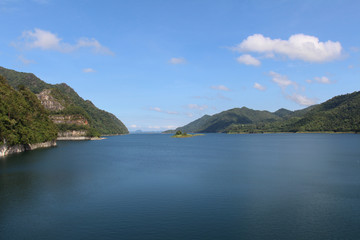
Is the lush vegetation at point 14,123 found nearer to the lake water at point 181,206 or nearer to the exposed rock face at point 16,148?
the exposed rock face at point 16,148

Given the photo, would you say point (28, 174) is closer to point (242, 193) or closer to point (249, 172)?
point (242, 193)

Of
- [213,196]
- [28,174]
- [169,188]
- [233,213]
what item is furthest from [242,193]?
[28,174]

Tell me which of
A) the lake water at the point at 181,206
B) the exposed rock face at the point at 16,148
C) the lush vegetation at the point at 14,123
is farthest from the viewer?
the exposed rock face at the point at 16,148

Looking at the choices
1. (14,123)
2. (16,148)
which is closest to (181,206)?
(14,123)

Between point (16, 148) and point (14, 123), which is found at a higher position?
point (14, 123)

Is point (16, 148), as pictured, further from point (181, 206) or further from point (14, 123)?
point (181, 206)

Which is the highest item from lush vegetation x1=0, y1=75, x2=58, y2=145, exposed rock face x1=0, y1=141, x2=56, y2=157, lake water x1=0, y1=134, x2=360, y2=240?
lush vegetation x1=0, y1=75, x2=58, y2=145

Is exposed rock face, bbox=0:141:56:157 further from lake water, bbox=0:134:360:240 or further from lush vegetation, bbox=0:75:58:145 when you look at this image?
lake water, bbox=0:134:360:240

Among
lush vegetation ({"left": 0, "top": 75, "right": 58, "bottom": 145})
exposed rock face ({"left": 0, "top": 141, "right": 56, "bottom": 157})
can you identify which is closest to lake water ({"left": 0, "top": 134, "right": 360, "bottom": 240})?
lush vegetation ({"left": 0, "top": 75, "right": 58, "bottom": 145})

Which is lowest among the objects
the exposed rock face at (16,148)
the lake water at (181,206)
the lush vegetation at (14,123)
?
the lake water at (181,206)

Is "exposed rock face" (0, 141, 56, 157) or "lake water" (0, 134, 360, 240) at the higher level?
"exposed rock face" (0, 141, 56, 157)

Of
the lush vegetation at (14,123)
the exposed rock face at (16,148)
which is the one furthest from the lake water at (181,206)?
the exposed rock face at (16,148)

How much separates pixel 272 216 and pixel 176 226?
1394 centimetres

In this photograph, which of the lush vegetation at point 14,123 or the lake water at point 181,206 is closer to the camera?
the lake water at point 181,206
